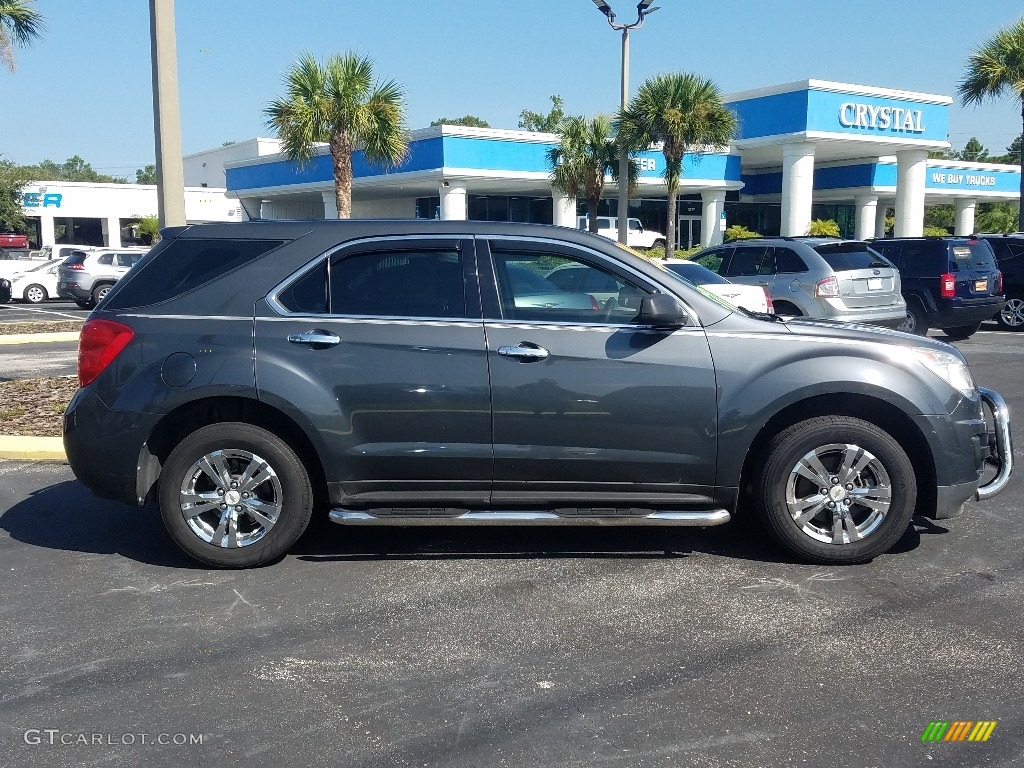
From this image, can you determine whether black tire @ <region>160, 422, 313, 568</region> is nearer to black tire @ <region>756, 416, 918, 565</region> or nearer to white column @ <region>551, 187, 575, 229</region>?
black tire @ <region>756, 416, 918, 565</region>

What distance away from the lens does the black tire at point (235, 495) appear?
511 centimetres

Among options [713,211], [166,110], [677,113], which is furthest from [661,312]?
[713,211]

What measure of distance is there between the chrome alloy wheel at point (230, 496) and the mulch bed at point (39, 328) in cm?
1495

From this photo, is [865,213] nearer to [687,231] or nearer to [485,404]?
[687,231]

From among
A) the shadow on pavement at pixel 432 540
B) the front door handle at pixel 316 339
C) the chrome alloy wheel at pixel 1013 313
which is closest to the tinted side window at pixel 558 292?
Answer: the front door handle at pixel 316 339

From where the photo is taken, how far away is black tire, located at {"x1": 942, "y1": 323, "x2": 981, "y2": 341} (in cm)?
1645

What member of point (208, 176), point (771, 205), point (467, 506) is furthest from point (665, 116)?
point (208, 176)

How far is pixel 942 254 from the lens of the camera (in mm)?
15805

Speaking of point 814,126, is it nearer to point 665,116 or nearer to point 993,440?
point 665,116

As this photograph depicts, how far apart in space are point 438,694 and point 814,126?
30.9 meters

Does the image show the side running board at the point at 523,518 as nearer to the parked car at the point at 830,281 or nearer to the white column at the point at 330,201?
the parked car at the point at 830,281

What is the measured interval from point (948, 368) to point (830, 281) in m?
8.52

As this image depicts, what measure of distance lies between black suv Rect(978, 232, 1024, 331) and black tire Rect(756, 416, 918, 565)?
15016 millimetres

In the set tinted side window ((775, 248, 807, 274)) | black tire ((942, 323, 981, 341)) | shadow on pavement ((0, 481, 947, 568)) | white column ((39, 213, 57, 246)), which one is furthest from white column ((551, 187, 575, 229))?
shadow on pavement ((0, 481, 947, 568))
